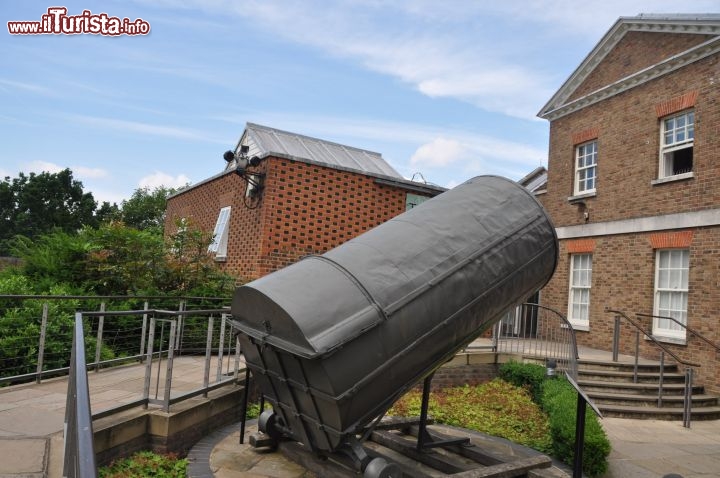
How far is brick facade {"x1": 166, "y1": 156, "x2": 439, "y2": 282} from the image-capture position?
12.1m

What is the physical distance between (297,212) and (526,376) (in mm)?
6052

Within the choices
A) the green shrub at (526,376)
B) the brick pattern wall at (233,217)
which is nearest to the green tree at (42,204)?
the brick pattern wall at (233,217)

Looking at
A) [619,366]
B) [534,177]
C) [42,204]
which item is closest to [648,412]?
[619,366]

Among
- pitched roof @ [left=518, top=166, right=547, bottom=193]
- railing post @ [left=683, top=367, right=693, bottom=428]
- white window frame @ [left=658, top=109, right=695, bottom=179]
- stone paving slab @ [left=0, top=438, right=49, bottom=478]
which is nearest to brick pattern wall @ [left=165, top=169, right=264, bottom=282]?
stone paving slab @ [left=0, top=438, right=49, bottom=478]

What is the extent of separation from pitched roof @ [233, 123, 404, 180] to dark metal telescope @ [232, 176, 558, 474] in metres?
11.2

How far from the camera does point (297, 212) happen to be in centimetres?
1250

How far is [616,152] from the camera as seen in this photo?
13523 mm

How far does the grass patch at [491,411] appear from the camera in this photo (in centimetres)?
754

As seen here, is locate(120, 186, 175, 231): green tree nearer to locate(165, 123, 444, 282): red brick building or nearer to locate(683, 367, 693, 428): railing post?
locate(165, 123, 444, 282): red brick building

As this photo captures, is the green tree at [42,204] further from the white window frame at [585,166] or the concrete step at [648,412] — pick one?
the concrete step at [648,412]

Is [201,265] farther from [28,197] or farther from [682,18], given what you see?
[28,197]

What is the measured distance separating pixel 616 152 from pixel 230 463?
1221cm

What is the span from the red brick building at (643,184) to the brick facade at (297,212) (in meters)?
4.92

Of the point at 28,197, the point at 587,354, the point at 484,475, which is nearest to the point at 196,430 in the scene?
the point at 484,475
